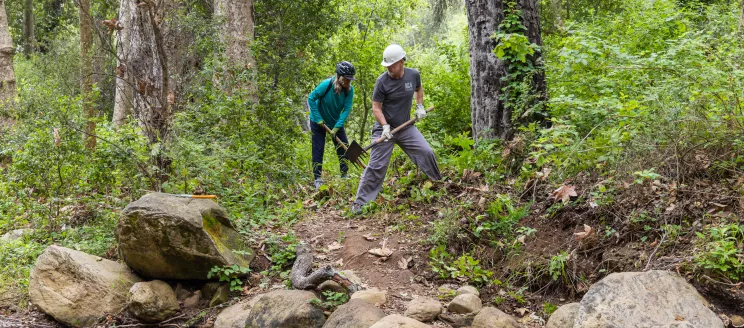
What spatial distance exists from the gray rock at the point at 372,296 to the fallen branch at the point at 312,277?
15 cm

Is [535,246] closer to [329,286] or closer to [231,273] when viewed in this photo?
[329,286]

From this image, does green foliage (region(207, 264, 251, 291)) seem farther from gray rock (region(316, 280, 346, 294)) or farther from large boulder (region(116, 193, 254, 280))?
gray rock (region(316, 280, 346, 294))

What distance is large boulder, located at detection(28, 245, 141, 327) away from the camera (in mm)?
5203

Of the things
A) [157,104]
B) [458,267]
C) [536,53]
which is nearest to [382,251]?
[458,267]

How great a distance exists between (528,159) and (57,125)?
5358 millimetres

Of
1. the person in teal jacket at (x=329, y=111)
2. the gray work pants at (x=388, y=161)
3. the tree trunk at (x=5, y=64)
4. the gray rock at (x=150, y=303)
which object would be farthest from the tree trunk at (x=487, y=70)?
the tree trunk at (x=5, y=64)

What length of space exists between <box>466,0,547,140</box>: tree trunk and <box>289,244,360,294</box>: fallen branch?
9.69 feet

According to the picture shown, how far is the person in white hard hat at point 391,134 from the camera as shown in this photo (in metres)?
6.93

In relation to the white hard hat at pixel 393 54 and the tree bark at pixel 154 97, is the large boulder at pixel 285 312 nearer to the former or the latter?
the tree bark at pixel 154 97

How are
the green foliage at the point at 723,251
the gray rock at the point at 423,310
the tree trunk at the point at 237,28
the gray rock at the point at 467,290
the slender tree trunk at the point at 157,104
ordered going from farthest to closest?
the tree trunk at the point at 237,28, the slender tree trunk at the point at 157,104, the gray rock at the point at 467,290, the gray rock at the point at 423,310, the green foliage at the point at 723,251

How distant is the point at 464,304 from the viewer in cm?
446

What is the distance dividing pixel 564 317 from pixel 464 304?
77 cm

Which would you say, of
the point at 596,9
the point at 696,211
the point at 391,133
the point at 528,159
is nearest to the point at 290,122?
the point at 391,133

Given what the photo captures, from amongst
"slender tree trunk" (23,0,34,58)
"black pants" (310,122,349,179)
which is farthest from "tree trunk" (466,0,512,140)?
"slender tree trunk" (23,0,34,58)
